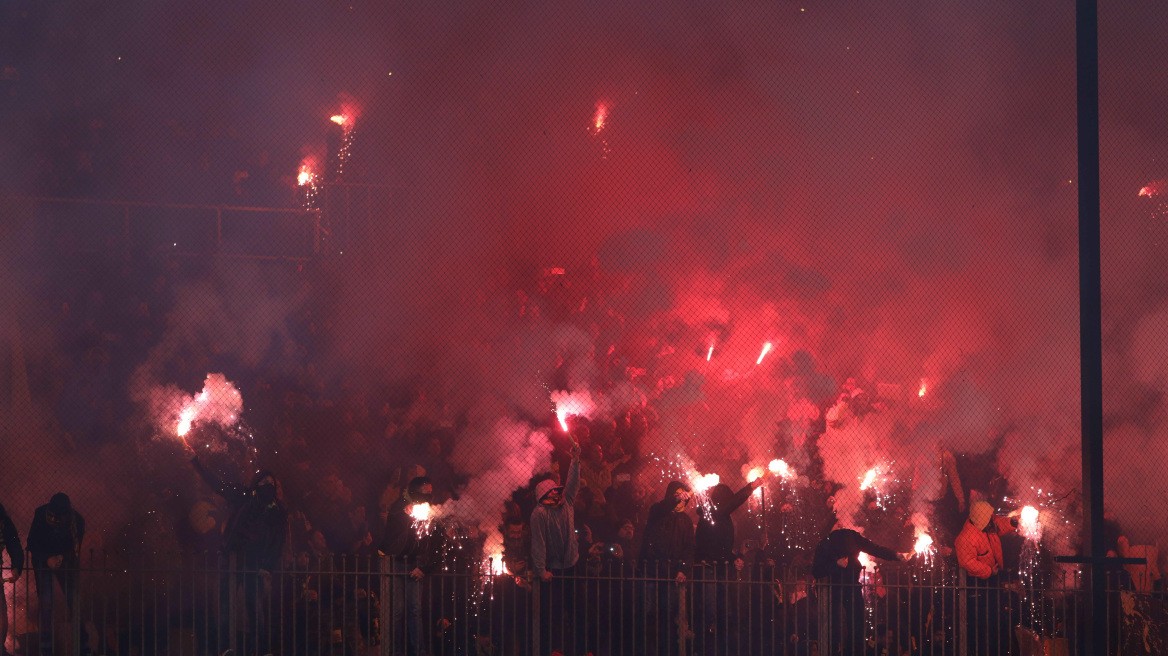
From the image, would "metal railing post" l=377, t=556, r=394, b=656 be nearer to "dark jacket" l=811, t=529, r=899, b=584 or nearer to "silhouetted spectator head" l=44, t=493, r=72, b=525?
"silhouetted spectator head" l=44, t=493, r=72, b=525

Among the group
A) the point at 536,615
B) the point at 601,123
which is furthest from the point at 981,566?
the point at 601,123

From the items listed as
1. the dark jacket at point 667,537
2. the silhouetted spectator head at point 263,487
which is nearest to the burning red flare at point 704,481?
the dark jacket at point 667,537

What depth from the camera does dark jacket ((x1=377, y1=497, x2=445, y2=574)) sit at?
7783mm

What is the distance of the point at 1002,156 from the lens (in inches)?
557

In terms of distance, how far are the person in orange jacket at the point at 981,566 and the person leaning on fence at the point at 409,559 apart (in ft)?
12.7

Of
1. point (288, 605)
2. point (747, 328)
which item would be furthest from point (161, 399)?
point (747, 328)

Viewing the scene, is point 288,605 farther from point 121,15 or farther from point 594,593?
point 121,15

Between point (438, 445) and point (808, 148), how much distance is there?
6.61 m

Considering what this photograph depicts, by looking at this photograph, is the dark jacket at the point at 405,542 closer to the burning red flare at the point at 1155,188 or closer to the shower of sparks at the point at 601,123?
the shower of sparks at the point at 601,123

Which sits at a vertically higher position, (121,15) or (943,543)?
(121,15)

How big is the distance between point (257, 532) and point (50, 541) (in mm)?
1496

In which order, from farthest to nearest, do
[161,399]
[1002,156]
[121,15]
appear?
[1002,156] → [121,15] → [161,399]

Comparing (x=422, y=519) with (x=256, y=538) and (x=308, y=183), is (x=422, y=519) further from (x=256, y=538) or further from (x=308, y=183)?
(x=308, y=183)

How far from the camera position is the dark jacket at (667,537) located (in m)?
8.20
